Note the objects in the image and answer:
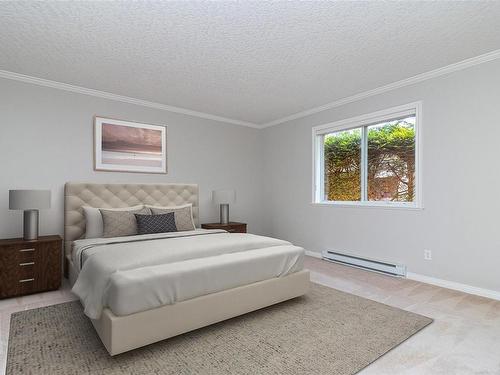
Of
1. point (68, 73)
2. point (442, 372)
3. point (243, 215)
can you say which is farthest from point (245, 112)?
point (442, 372)

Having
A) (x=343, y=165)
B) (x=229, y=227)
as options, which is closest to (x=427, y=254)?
(x=343, y=165)

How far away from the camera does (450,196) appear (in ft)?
10.8

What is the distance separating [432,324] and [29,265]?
3919 mm

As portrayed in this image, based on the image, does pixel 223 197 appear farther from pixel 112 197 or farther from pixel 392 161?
pixel 392 161

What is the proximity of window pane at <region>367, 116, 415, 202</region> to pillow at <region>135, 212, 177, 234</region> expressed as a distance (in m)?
2.87

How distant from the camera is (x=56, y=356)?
1.93 metres

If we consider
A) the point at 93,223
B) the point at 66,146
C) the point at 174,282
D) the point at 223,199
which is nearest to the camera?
the point at 174,282

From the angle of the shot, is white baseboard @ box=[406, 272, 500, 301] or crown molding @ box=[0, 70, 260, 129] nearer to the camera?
white baseboard @ box=[406, 272, 500, 301]

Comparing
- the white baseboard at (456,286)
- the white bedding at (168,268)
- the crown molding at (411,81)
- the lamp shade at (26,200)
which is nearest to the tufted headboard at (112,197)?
the lamp shade at (26,200)

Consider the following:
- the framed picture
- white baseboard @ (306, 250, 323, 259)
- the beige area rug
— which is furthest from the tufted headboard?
white baseboard @ (306, 250, 323, 259)

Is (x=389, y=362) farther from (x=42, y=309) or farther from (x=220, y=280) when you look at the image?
(x=42, y=309)

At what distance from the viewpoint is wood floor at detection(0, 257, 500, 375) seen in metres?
1.83

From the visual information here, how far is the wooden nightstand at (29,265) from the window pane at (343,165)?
388cm

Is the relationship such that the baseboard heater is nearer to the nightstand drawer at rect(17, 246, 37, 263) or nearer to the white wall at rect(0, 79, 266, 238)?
the white wall at rect(0, 79, 266, 238)
